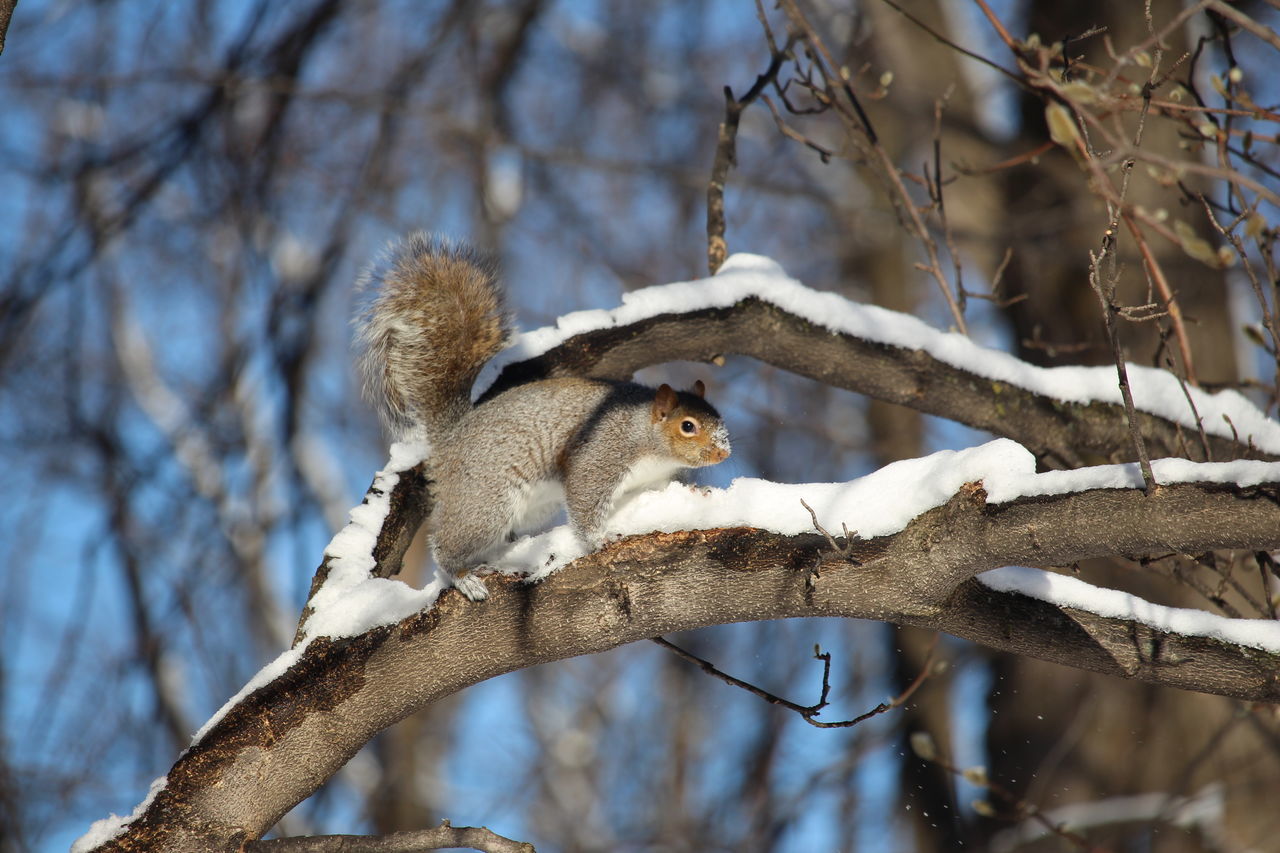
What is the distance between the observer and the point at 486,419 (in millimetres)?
2389

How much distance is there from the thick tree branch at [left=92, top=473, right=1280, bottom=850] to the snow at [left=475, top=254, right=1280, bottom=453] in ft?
2.96

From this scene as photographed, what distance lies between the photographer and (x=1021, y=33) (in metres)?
5.15

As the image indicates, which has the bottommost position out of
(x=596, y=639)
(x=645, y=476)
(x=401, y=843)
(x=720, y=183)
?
(x=401, y=843)

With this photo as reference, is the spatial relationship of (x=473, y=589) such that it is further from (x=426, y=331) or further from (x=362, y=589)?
(x=426, y=331)

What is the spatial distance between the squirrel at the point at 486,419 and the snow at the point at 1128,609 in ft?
2.72

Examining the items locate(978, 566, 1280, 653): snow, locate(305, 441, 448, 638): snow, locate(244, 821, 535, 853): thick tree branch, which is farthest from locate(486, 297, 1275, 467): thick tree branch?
locate(244, 821, 535, 853): thick tree branch

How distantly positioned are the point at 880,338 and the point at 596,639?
1.14 meters

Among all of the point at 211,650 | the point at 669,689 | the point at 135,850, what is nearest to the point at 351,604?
the point at 135,850

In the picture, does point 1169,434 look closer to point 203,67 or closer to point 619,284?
point 619,284

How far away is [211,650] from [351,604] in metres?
3.80

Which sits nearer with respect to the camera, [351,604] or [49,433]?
[351,604]

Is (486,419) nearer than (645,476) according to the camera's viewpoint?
Yes

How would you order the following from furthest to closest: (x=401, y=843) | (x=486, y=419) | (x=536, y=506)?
(x=536, y=506), (x=486, y=419), (x=401, y=843)

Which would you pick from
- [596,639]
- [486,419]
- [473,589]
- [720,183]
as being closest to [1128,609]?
[596,639]
